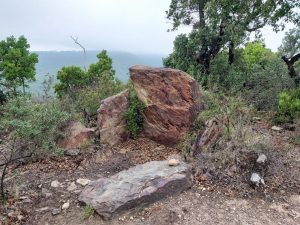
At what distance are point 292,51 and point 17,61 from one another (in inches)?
525

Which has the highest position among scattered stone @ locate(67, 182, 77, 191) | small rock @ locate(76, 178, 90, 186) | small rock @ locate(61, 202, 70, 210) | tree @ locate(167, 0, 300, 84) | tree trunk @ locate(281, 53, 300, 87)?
tree @ locate(167, 0, 300, 84)

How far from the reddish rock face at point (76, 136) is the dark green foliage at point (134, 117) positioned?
73cm

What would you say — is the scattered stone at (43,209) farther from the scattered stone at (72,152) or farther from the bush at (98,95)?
the bush at (98,95)

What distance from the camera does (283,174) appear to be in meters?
5.30

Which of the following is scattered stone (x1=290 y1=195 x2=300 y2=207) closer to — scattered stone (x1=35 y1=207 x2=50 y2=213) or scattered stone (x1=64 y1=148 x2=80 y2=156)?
scattered stone (x1=35 y1=207 x2=50 y2=213)

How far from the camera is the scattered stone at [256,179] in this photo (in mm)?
4914

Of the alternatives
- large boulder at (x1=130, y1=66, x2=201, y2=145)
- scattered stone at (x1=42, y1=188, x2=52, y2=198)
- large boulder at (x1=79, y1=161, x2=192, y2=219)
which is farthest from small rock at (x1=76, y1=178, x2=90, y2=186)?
large boulder at (x1=130, y1=66, x2=201, y2=145)

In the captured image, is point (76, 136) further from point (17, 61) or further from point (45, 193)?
point (17, 61)

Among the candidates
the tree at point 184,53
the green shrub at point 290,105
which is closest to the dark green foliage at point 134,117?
the green shrub at point 290,105

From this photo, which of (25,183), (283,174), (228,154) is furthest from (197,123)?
(25,183)

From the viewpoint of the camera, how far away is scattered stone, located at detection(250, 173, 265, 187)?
4.91 metres

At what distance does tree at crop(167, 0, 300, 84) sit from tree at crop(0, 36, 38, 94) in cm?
800

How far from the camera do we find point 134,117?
6773 mm

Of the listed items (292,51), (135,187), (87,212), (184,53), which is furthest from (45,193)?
(292,51)
